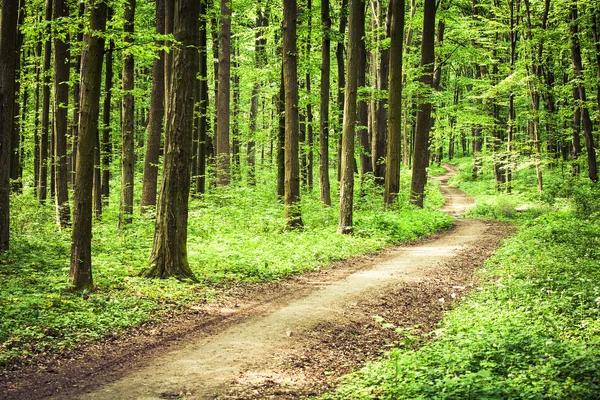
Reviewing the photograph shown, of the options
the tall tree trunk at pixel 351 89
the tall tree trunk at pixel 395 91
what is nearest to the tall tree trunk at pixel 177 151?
the tall tree trunk at pixel 351 89

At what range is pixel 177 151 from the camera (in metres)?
10.1

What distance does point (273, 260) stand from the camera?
1265 centimetres

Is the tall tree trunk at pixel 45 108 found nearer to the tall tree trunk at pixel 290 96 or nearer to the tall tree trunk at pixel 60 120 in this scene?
the tall tree trunk at pixel 60 120

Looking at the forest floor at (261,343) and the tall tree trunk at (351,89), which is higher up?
the tall tree trunk at (351,89)

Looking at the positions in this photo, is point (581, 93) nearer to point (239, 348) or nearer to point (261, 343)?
point (261, 343)

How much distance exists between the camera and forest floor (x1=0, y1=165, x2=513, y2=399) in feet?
Result: 18.3

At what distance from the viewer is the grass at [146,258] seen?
23.9ft

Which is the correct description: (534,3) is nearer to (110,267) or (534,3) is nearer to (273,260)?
(273,260)

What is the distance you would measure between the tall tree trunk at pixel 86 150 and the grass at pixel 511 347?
216 inches

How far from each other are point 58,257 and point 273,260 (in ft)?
17.6

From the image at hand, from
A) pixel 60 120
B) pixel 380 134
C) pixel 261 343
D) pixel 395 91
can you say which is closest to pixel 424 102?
pixel 395 91

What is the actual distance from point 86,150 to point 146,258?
12.9 feet

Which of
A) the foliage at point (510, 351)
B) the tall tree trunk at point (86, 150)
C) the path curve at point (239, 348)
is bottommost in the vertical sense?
the path curve at point (239, 348)

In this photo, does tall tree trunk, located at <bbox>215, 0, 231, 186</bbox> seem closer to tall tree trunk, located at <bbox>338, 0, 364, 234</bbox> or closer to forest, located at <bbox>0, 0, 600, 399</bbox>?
forest, located at <bbox>0, 0, 600, 399</bbox>
